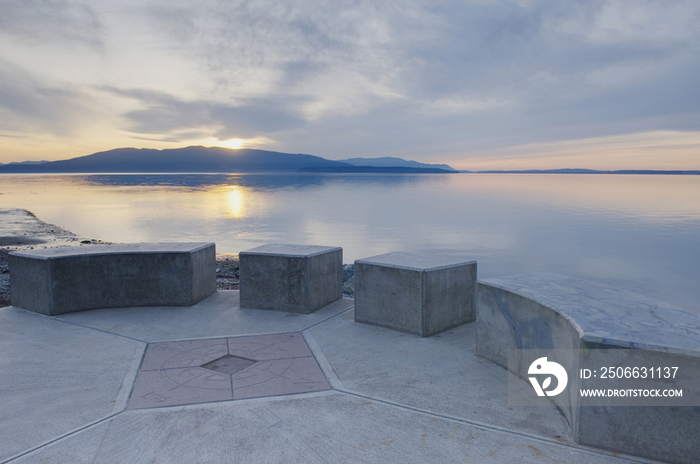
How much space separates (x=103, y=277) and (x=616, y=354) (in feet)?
23.2

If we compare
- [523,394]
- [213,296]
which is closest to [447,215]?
[213,296]

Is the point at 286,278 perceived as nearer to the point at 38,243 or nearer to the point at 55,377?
the point at 55,377

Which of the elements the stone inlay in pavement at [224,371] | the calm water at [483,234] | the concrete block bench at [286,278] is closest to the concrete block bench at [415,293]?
the concrete block bench at [286,278]

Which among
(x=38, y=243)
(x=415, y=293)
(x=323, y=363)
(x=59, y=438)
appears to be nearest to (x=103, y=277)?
(x=59, y=438)

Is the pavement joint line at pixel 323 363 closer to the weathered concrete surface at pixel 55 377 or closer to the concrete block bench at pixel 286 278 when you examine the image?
the concrete block bench at pixel 286 278

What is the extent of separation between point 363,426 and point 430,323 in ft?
8.32

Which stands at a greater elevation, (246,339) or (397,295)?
(397,295)

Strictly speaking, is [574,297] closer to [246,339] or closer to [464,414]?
[464,414]

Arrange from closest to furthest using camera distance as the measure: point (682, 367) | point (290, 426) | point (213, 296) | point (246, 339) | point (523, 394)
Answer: point (682, 367)
point (290, 426)
point (523, 394)
point (246, 339)
point (213, 296)

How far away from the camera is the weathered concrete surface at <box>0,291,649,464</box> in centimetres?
359


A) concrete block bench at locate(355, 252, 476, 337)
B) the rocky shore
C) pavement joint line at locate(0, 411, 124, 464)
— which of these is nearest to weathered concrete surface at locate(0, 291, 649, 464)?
pavement joint line at locate(0, 411, 124, 464)

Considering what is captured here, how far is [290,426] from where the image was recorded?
397cm

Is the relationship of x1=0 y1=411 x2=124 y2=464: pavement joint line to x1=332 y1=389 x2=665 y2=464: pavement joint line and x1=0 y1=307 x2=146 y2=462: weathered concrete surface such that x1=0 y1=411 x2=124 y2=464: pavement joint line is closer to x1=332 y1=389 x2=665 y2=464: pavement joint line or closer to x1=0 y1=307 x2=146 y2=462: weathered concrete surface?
x1=0 y1=307 x2=146 y2=462: weathered concrete surface

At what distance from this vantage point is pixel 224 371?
16.9 feet
